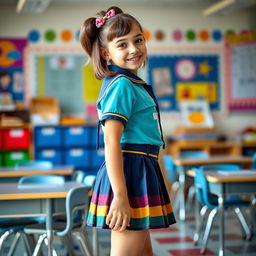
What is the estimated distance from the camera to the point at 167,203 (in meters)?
1.98

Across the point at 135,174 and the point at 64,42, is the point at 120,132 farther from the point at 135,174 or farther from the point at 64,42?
the point at 64,42

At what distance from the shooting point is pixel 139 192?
6.19 ft

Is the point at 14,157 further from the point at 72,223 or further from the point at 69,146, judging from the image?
the point at 72,223

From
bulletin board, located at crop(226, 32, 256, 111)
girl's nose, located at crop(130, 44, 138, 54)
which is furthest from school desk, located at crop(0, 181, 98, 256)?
bulletin board, located at crop(226, 32, 256, 111)

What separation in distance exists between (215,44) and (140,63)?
6.72 metres

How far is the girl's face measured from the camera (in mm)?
1935

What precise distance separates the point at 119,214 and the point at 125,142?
28cm

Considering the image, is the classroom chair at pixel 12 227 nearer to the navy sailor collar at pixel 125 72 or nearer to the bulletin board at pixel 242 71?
the navy sailor collar at pixel 125 72

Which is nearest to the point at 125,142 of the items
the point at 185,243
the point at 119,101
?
the point at 119,101

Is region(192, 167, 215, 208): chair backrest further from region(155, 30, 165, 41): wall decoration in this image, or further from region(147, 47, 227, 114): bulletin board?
region(155, 30, 165, 41): wall decoration

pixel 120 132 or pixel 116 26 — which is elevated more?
pixel 116 26

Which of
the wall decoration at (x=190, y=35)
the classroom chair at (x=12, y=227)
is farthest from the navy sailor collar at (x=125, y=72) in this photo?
the wall decoration at (x=190, y=35)

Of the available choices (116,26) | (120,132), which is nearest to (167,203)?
(120,132)

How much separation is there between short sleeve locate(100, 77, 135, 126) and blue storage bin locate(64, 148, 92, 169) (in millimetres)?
5799
